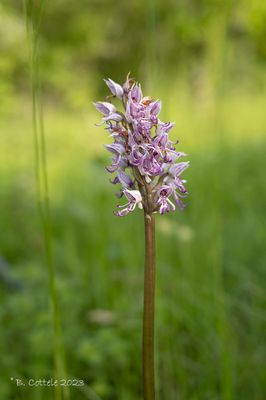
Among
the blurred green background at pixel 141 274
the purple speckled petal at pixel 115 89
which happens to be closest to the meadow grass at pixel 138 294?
the blurred green background at pixel 141 274

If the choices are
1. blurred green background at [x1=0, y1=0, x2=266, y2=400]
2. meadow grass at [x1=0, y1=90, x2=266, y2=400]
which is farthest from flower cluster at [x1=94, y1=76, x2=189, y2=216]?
meadow grass at [x1=0, y1=90, x2=266, y2=400]

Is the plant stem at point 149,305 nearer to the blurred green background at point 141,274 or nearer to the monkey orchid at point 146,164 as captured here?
the monkey orchid at point 146,164

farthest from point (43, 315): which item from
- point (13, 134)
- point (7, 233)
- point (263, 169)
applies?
point (13, 134)

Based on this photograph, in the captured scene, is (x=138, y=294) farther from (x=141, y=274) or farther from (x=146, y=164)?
(x=146, y=164)

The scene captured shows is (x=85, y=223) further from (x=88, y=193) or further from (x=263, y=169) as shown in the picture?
(x=263, y=169)

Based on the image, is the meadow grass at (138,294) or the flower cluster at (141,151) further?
the meadow grass at (138,294)

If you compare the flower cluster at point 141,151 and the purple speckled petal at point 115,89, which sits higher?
the purple speckled petal at point 115,89

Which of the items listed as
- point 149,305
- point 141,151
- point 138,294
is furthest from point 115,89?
point 138,294
